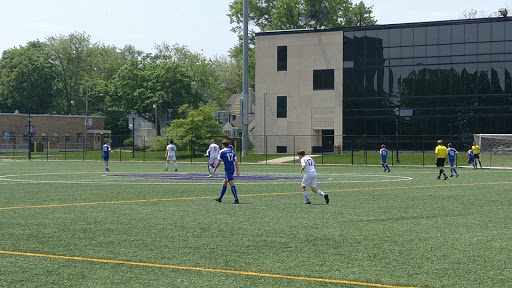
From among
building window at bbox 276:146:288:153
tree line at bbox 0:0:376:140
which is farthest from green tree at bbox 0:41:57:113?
building window at bbox 276:146:288:153

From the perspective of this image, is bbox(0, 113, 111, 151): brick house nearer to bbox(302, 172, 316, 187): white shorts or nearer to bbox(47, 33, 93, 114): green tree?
bbox(47, 33, 93, 114): green tree

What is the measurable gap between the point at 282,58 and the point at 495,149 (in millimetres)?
24425

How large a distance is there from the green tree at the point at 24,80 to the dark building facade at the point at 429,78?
60104 mm

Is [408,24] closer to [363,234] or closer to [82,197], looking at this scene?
[82,197]

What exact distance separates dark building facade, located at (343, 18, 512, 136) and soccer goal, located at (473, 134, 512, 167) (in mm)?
8982

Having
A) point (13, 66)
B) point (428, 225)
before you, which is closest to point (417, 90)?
point (428, 225)

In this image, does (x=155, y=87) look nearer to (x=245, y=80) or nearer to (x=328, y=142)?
(x=328, y=142)

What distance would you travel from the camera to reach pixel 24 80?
110m

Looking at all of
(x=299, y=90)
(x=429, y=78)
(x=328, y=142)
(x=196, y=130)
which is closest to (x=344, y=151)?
(x=328, y=142)

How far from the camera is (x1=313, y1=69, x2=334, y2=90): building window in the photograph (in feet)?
220

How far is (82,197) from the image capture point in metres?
22.2

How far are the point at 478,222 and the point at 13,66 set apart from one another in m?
104

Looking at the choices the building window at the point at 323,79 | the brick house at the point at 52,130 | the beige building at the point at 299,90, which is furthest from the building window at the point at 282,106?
the brick house at the point at 52,130

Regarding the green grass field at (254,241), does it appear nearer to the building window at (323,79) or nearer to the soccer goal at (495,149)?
the soccer goal at (495,149)
